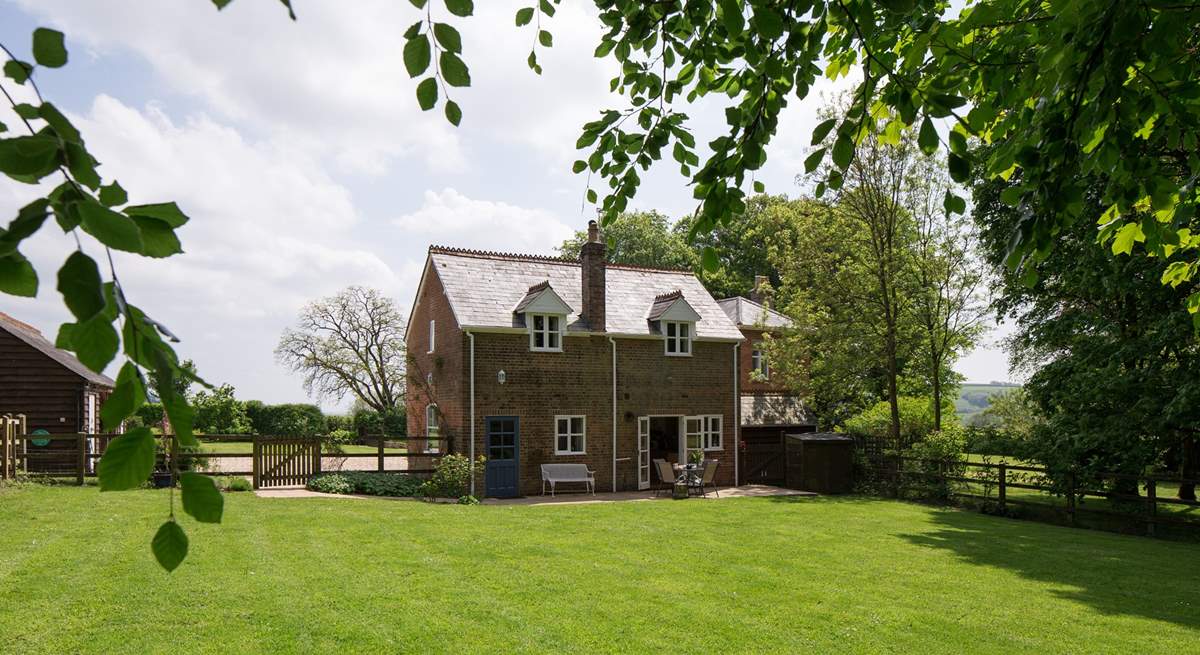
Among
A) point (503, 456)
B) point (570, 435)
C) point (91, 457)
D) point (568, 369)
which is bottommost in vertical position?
Answer: point (503, 456)

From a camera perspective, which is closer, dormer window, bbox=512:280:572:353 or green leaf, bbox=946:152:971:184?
green leaf, bbox=946:152:971:184

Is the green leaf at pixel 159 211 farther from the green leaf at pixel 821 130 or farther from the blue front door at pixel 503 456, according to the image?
the blue front door at pixel 503 456

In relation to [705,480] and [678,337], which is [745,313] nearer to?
[678,337]

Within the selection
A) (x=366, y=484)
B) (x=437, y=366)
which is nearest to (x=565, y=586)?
(x=366, y=484)

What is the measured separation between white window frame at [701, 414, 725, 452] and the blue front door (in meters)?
6.06

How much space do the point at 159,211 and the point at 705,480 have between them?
843 inches

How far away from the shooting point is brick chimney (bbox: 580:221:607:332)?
21875mm

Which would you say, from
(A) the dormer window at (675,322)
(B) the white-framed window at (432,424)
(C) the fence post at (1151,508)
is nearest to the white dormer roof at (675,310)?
(A) the dormer window at (675,322)

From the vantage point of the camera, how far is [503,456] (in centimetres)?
2075

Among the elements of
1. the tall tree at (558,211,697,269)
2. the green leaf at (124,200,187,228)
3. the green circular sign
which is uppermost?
the tall tree at (558,211,697,269)

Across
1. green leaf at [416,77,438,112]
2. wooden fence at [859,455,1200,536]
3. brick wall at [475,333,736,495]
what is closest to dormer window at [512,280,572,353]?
brick wall at [475,333,736,495]

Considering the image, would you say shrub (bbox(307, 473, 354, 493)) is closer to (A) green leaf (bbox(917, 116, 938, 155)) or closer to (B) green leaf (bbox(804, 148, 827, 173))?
(B) green leaf (bbox(804, 148, 827, 173))

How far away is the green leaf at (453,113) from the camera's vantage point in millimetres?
2555

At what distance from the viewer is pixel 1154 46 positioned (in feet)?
10.2
